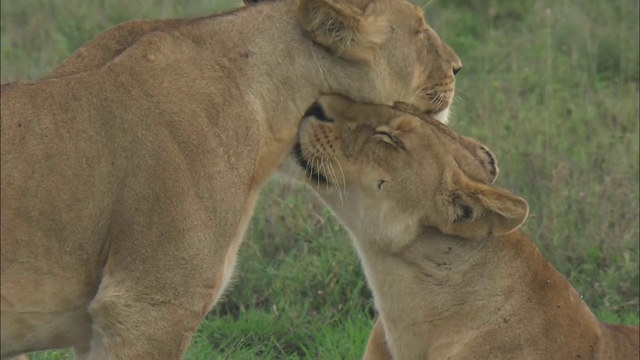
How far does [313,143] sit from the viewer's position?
11.3 ft

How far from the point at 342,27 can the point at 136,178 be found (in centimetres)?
66

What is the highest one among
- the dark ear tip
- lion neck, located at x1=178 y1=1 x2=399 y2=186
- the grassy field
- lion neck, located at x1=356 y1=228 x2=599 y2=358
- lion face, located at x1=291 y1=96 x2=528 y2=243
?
lion neck, located at x1=178 y1=1 x2=399 y2=186

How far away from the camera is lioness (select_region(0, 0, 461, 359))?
9.37 feet

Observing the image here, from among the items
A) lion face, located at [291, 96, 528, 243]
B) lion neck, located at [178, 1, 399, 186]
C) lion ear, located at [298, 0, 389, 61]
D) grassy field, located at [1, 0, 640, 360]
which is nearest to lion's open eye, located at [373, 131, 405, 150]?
lion face, located at [291, 96, 528, 243]

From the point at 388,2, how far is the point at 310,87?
310mm

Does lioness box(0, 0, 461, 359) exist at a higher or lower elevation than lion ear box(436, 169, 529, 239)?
higher

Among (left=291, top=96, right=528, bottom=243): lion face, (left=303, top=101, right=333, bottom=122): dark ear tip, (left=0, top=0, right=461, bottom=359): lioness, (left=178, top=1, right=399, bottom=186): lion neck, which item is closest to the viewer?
(left=0, top=0, right=461, bottom=359): lioness

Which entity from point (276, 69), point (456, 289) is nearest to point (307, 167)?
point (276, 69)

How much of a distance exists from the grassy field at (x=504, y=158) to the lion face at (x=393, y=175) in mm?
674

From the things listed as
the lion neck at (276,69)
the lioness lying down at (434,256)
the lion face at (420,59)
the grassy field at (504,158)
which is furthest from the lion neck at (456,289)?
the grassy field at (504,158)

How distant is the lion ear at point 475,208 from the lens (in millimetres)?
3398

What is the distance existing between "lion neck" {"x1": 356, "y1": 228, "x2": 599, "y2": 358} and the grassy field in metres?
0.74

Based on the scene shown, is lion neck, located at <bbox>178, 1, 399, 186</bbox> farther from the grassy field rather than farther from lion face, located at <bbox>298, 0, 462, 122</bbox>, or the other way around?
the grassy field

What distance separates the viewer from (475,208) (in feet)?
11.4
